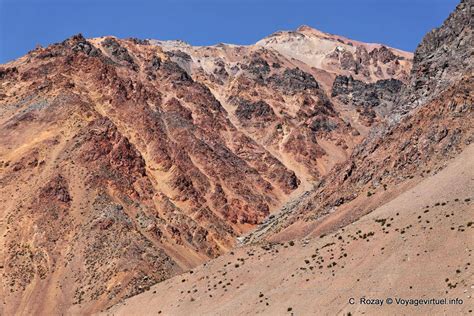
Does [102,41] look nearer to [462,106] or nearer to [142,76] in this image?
[142,76]

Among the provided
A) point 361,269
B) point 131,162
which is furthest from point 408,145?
point 131,162

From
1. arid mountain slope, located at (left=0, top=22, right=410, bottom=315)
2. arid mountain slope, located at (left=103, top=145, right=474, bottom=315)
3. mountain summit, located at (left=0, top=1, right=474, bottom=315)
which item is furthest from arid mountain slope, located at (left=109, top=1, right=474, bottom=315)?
arid mountain slope, located at (left=0, top=22, right=410, bottom=315)

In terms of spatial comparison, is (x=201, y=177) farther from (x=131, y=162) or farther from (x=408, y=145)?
(x=408, y=145)

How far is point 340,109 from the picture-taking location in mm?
182625

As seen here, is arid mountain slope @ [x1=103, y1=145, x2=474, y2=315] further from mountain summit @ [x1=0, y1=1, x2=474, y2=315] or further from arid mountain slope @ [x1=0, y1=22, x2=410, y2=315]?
arid mountain slope @ [x1=0, y1=22, x2=410, y2=315]

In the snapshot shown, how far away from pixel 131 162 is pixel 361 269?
69.6 metres

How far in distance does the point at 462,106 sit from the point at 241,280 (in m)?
30.1

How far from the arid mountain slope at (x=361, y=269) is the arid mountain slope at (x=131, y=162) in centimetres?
2175

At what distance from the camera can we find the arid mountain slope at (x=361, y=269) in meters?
37.9

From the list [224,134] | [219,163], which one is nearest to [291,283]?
[219,163]

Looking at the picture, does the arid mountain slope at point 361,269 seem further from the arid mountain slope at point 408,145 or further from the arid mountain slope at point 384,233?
the arid mountain slope at point 408,145

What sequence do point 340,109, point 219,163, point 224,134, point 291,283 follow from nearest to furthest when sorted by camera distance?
point 291,283 → point 219,163 → point 224,134 → point 340,109

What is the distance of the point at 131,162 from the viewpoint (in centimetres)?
10788

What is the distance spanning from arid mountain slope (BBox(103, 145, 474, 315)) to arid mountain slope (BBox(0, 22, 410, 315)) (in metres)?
21.8
